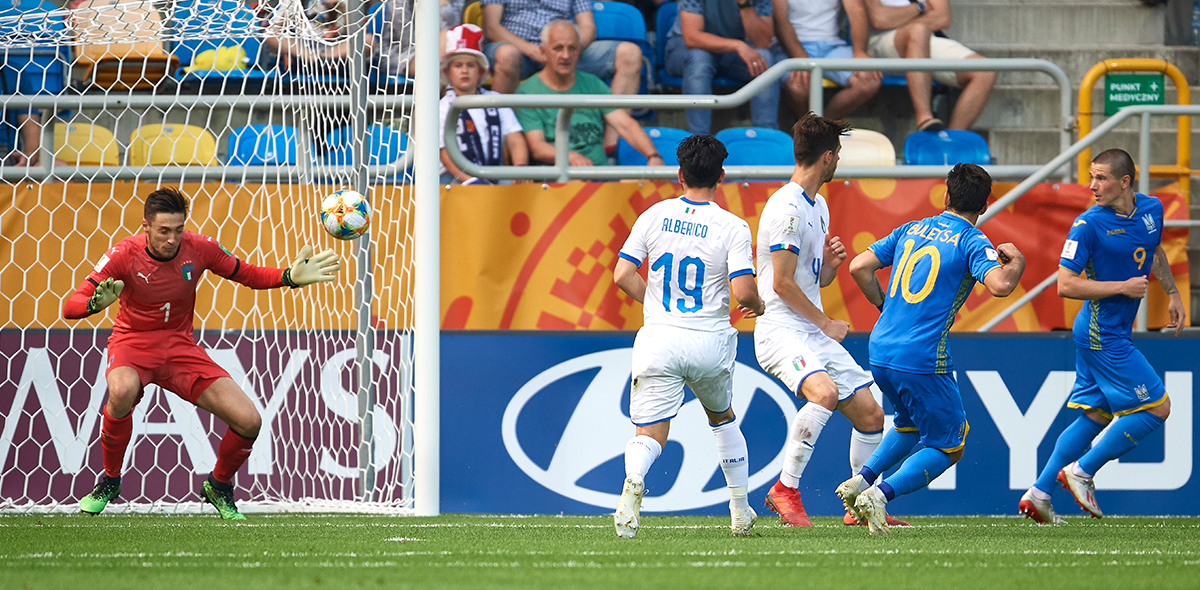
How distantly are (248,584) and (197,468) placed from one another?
3466 mm

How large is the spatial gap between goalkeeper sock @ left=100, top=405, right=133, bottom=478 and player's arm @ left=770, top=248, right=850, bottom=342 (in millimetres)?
3061

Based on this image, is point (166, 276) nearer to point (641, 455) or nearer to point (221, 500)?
point (221, 500)

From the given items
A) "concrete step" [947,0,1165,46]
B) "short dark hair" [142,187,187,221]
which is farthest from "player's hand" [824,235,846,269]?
"concrete step" [947,0,1165,46]

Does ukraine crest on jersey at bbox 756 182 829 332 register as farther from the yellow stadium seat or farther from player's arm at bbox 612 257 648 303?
the yellow stadium seat

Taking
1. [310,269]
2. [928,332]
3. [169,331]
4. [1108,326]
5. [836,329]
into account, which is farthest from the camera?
[1108,326]

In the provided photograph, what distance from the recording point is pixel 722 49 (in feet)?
29.5

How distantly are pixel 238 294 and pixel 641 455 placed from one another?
329 cm

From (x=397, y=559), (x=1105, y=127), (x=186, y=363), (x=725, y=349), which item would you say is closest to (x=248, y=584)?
(x=397, y=559)

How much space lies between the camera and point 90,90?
26.3 ft

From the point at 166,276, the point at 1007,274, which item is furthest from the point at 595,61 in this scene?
the point at 1007,274

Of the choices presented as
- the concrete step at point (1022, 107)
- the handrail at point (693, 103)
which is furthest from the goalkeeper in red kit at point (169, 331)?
the concrete step at point (1022, 107)

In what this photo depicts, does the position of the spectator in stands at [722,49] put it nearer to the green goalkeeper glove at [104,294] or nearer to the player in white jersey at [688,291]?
the player in white jersey at [688,291]

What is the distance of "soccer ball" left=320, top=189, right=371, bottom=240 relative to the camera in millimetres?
5508

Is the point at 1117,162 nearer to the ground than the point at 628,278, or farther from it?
farther from it
